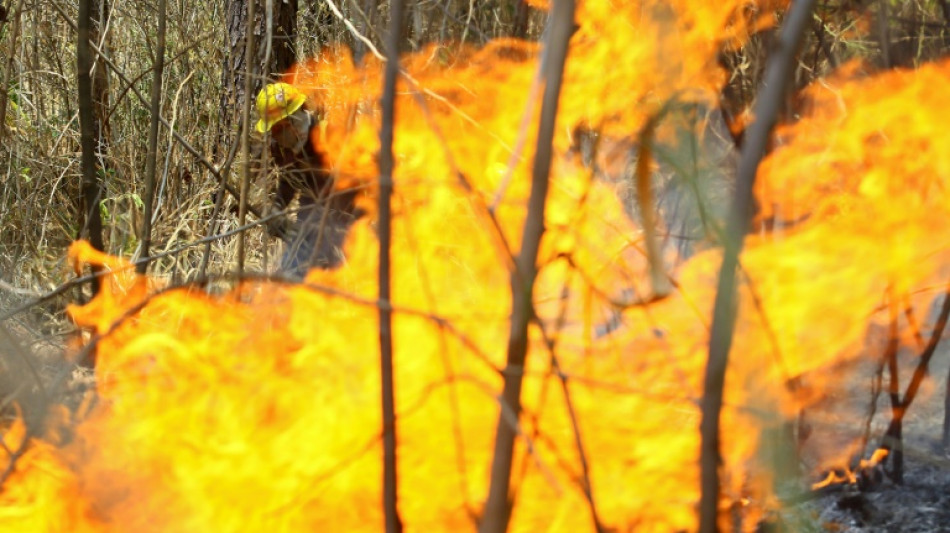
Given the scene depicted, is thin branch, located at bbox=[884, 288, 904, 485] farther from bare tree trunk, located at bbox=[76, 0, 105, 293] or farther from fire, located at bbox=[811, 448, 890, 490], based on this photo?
bare tree trunk, located at bbox=[76, 0, 105, 293]

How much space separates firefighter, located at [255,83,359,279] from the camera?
139 inches

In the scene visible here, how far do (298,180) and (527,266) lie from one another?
2.77m

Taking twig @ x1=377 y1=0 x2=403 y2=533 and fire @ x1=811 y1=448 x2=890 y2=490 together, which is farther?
fire @ x1=811 y1=448 x2=890 y2=490

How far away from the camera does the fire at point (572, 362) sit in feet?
6.18

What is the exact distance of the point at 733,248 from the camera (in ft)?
3.47

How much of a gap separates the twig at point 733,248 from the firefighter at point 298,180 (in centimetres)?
260

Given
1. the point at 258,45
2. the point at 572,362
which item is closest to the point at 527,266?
the point at 572,362

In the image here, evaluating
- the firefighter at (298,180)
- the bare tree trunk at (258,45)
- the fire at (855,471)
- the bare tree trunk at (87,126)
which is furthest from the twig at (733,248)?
the bare tree trunk at (258,45)

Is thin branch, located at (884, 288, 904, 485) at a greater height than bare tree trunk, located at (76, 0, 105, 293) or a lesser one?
lesser

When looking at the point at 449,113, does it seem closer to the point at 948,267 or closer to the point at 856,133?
the point at 856,133

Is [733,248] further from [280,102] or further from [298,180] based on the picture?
[298,180]

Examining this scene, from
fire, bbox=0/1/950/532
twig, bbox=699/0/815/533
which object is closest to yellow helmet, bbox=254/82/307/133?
fire, bbox=0/1/950/532

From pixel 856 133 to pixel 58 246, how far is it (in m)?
3.86

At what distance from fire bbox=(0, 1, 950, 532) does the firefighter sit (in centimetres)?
112
